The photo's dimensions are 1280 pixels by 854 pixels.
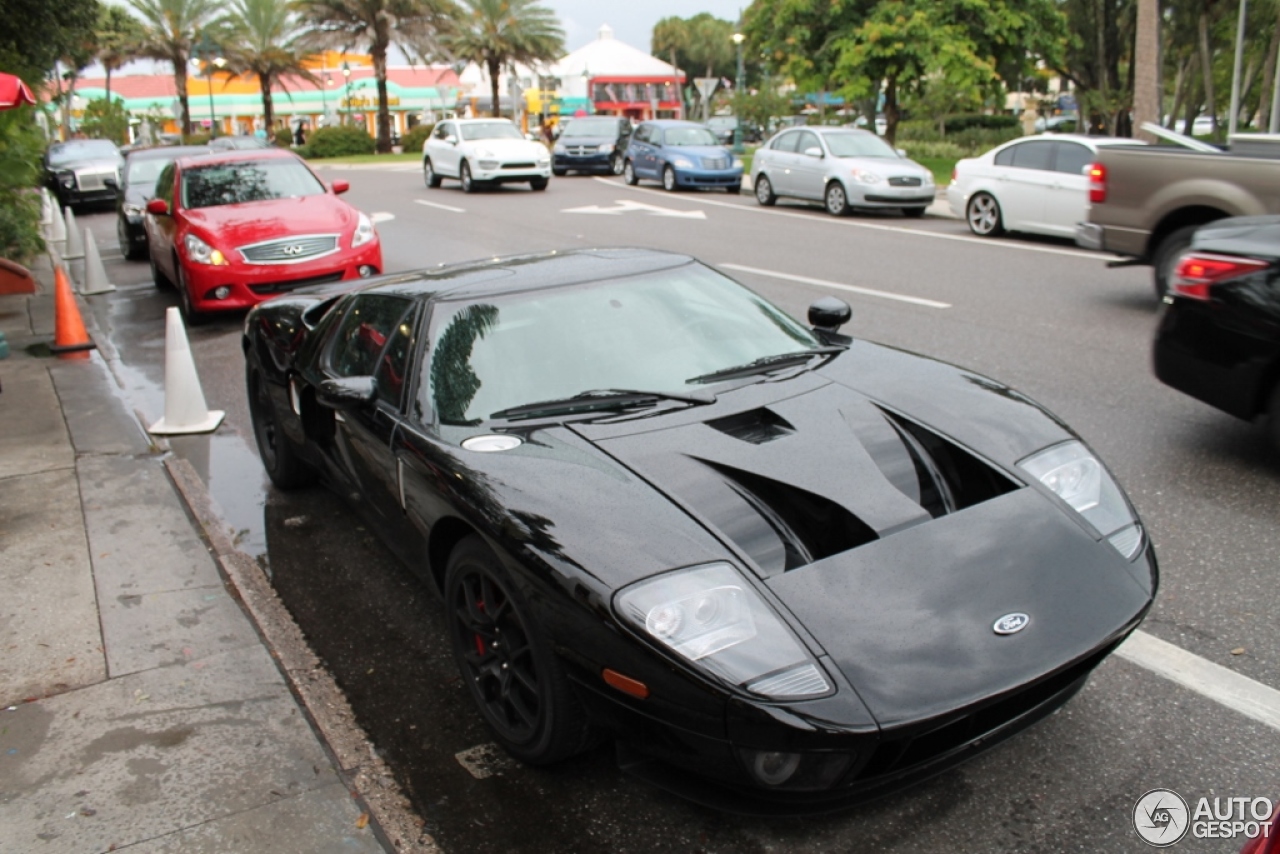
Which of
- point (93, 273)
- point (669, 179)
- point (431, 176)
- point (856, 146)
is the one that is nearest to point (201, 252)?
point (93, 273)

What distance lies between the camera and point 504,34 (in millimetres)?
50219

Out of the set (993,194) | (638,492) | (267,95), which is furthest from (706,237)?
(267,95)

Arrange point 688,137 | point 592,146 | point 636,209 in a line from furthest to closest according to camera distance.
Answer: point 592,146, point 688,137, point 636,209

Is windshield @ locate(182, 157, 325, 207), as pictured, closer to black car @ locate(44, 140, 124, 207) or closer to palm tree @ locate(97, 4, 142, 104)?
black car @ locate(44, 140, 124, 207)

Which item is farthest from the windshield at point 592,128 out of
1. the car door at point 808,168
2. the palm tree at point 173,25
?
the palm tree at point 173,25

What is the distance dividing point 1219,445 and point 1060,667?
3.66 meters

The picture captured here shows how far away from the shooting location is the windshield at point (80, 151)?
85.0ft

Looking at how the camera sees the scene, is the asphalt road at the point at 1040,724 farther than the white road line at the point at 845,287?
No

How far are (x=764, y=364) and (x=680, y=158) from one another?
20116 millimetres

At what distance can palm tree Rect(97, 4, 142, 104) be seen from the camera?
5231 centimetres

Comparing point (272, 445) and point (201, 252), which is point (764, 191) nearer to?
point (201, 252)

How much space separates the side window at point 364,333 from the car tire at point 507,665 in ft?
3.97

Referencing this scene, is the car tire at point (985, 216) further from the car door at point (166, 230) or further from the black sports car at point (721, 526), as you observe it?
the black sports car at point (721, 526)

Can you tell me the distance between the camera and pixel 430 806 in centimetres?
302
